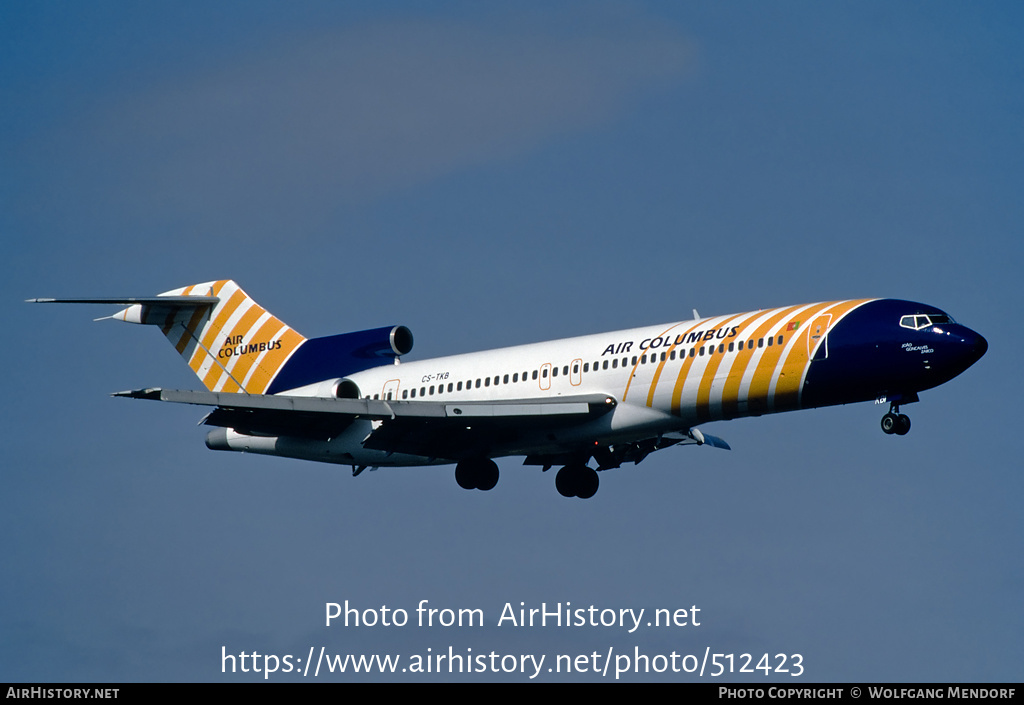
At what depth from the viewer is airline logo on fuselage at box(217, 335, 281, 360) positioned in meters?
47.4

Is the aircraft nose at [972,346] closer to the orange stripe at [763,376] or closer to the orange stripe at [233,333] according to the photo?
the orange stripe at [763,376]

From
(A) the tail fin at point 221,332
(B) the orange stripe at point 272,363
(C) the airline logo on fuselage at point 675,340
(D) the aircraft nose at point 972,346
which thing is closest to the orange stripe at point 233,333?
(A) the tail fin at point 221,332

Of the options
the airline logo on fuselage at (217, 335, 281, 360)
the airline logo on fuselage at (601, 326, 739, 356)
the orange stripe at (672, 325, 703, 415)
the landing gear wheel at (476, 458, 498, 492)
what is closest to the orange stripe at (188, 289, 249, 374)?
the airline logo on fuselage at (217, 335, 281, 360)

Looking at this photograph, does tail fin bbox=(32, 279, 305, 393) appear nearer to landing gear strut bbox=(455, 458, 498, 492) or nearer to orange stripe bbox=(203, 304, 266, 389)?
orange stripe bbox=(203, 304, 266, 389)

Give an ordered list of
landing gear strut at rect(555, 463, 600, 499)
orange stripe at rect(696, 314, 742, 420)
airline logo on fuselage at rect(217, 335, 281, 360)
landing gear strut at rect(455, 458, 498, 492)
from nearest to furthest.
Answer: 1. orange stripe at rect(696, 314, 742, 420)
2. landing gear strut at rect(455, 458, 498, 492)
3. landing gear strut at rect(555, 463, 600, 499)
4. airline logo on fuselage at rect(217, 335, 281, 360)

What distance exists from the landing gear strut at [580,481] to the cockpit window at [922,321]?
10750mm

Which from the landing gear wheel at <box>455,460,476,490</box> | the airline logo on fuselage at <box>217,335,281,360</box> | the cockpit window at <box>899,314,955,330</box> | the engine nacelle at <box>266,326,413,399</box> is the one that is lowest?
the landing gear wheel at <box>455,460,476,490</box>

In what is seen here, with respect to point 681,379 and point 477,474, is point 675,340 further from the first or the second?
point 477,474

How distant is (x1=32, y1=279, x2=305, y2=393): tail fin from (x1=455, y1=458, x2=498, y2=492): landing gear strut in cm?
761

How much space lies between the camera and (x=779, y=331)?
3728 cm

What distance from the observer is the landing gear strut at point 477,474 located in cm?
4184

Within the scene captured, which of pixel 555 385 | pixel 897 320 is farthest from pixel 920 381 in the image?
pixel 555 385

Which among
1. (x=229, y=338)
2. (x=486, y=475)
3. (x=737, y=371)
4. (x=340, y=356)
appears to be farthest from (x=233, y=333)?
(x=737, y=371)
